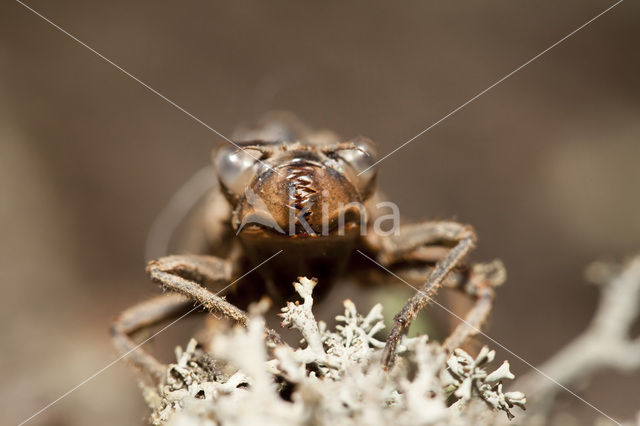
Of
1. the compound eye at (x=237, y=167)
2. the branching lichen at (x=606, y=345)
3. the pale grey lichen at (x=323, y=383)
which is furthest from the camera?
the branching lichen at (x=606, y=345)

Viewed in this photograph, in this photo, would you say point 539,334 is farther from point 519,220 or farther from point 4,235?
point 4,235

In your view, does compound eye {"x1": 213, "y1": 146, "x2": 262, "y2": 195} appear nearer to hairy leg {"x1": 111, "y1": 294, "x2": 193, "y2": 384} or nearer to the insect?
the insect

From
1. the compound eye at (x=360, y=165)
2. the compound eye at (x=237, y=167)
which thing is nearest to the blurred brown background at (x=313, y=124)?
the compound eye at (x=360, y=165)

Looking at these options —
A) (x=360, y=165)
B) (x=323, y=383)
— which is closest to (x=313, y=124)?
(x=360, y=165)

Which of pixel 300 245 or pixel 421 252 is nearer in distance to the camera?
pixel 300 245

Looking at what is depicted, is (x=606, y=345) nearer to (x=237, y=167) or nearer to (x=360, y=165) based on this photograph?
(x=360, y=165)

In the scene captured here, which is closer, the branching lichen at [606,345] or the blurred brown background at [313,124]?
the branching lichen at [606,345]

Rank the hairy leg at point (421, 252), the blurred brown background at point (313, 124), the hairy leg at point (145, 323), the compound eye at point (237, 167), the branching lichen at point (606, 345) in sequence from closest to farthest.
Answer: the hairy leg at point (421, 252) → the compound eye at point (237, 167) → the hairy leg at point (145, 323) → the branching lichen at point (606, 345) → the blurred brown background at point (313, 124)

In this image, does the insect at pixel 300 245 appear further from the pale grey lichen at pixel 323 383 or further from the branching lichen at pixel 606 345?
the branching lichen at pixel 606 345

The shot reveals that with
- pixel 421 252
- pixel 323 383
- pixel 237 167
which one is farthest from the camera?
pixel 421 252
